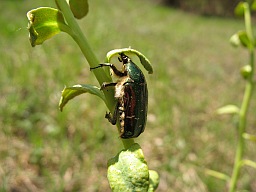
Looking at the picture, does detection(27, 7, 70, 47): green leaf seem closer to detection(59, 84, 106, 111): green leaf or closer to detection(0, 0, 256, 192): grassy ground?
detection(59, 84, 106, 111): green leaf

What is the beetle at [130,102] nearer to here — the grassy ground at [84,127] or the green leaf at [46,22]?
the green leaf at [46,22]

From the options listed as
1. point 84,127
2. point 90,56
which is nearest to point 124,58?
point 90,56

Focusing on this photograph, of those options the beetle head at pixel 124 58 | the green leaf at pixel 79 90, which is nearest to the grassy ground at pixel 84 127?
the green leaf at pixel 79 90

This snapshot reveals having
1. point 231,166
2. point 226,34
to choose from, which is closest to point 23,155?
point 231,166

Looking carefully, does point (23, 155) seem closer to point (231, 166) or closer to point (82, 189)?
point (82, 189)

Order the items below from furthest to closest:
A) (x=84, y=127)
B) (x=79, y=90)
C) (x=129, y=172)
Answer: (x=84, y=127), (x=79, y=90), (x=129, y=172)

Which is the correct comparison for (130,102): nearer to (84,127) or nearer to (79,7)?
(79,7)
